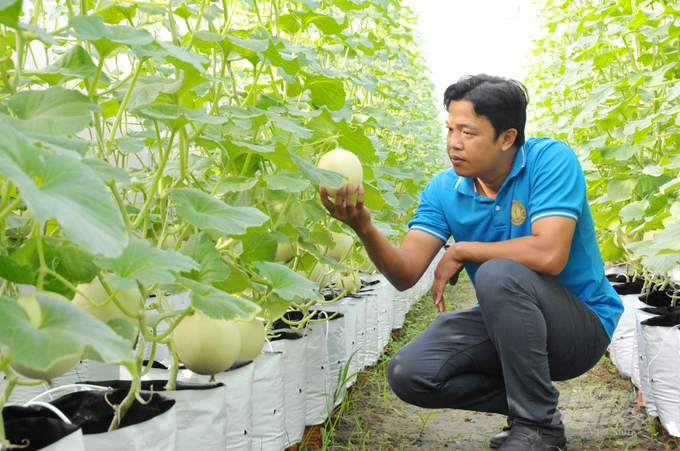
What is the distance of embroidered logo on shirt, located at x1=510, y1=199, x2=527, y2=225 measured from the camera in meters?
2.02

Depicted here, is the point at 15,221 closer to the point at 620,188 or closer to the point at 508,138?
the point at 508,138

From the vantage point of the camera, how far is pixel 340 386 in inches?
92.2

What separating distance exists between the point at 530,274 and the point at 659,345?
530 millimetres

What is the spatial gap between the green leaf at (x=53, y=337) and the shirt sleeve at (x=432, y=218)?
1706 mm

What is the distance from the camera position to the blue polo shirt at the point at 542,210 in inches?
75.1

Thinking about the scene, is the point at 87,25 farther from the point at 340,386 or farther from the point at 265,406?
the point at 340,386

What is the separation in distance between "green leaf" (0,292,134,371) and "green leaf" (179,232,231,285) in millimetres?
466

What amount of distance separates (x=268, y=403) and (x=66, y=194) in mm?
1169

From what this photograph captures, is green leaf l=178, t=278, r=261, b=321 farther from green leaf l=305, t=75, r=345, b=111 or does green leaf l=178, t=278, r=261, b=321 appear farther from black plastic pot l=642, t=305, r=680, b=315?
black plastic pot l=642, t=305, r=680, b=315

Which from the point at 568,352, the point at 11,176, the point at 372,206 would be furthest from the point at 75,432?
the point at 568,352

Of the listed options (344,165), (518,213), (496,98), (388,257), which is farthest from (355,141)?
(518,213)

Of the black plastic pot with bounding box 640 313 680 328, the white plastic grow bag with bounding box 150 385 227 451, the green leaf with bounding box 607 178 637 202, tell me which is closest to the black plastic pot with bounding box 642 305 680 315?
the black plastic pot with bounding box 640 313 680 328

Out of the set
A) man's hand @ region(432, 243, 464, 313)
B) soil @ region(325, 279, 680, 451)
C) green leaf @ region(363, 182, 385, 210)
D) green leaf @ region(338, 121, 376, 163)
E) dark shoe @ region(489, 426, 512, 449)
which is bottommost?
soil @ region(325, 279, 680, 451)

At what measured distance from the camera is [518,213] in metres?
2.03
